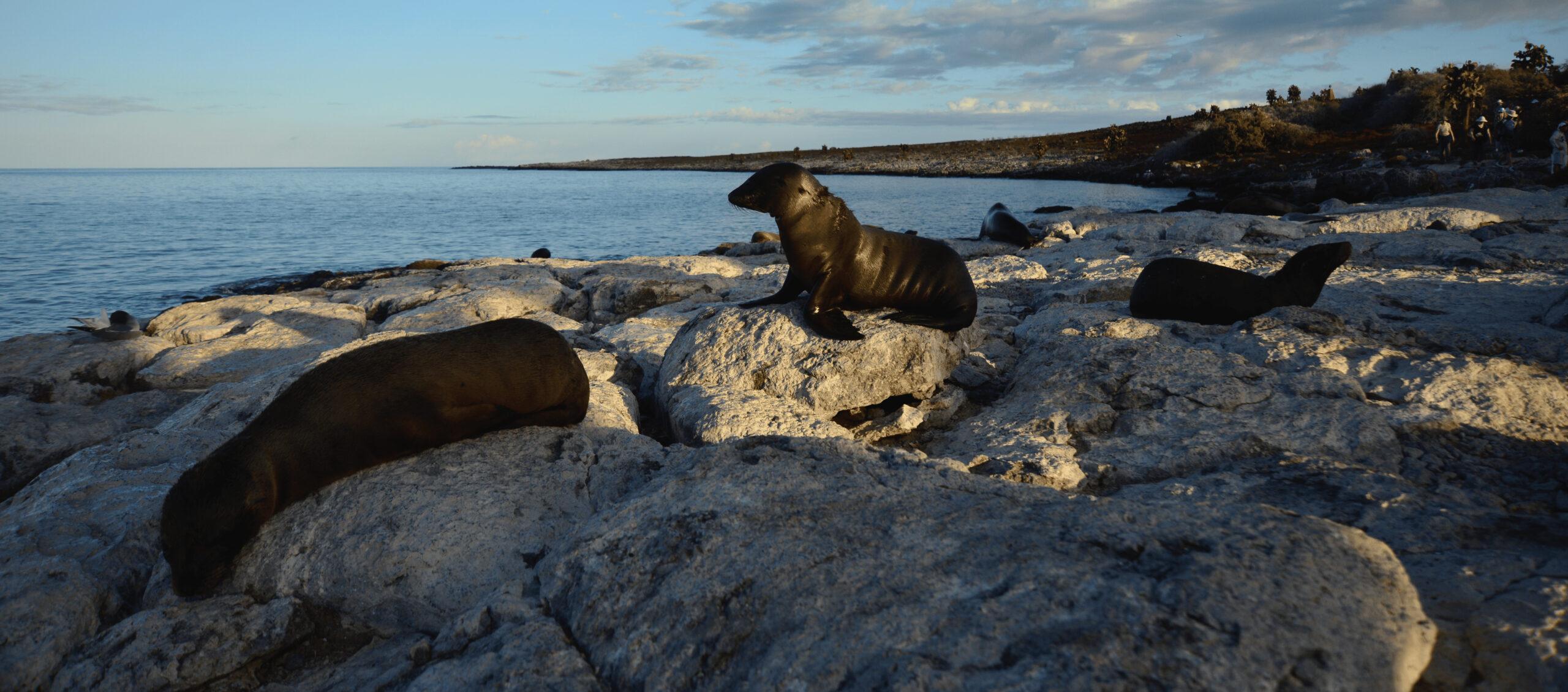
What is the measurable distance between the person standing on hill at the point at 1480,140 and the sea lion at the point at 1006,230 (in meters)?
25.4

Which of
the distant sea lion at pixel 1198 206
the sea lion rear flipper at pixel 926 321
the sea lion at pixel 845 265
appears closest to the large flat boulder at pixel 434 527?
the sea lion at pixel 845 265

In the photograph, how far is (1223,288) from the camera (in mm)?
7094

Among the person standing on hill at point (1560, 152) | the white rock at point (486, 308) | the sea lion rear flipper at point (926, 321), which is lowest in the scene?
the white rock at point (486, 308)

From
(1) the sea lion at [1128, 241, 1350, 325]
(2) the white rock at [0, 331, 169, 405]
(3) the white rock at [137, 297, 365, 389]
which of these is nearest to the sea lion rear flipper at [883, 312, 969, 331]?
(1) the sea lion at [1128, 241, 1350, 325]

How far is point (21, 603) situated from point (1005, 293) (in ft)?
30.9

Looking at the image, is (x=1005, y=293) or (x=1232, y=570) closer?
(x=1232, y=570)

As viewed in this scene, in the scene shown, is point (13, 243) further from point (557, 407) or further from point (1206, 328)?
point (1206, 328)

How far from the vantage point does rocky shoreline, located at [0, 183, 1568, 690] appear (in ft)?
7.05

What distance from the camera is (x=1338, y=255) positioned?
285 inches

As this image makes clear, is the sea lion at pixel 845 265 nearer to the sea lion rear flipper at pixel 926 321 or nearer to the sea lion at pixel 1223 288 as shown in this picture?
the sea lion rear flipper at pixel 926 321

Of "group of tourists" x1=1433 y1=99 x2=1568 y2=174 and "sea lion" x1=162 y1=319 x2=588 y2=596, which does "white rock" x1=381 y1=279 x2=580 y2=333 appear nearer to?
"sea lion" x1=162 y1=319 x2=588 y2=596

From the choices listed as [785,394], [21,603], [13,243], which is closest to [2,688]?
[21,603]

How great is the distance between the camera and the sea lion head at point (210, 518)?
12.5ft

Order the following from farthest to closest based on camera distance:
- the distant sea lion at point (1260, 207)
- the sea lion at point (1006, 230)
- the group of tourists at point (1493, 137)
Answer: the group of tourists at point (1493, 137) < the distant sea lion at point (1260, 207) < the sea lion at point (1006, 230)
